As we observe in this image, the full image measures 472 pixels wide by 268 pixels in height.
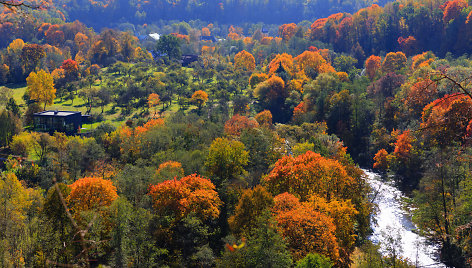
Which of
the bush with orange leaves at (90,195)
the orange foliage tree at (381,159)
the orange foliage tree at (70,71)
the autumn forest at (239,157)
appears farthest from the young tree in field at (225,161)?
the orange foliage tree at (70,71)

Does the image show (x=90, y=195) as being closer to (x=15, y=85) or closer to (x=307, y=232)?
(x=307, y=232)

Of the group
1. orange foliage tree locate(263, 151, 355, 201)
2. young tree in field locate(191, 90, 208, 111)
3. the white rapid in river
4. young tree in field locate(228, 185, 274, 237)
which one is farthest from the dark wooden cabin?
the white rapid in river

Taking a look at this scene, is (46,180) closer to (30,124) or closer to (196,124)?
(196,124)

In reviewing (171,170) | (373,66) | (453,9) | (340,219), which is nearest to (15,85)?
(171,170)

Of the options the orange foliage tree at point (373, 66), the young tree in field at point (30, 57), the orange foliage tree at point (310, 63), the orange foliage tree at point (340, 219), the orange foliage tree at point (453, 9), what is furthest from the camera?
the young tree in field at point (30, 57)

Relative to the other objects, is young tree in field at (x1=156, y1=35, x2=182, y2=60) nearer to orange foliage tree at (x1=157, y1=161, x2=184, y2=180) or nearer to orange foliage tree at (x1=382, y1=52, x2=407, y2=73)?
orange foliage tree at (x1=382, y1=52, x2=407, y2=73)

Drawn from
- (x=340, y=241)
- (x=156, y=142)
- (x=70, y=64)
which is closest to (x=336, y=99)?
(x=156, y=142)

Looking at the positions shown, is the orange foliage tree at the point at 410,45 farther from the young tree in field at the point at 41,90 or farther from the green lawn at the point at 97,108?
the young tree in field at the point at 41,90
